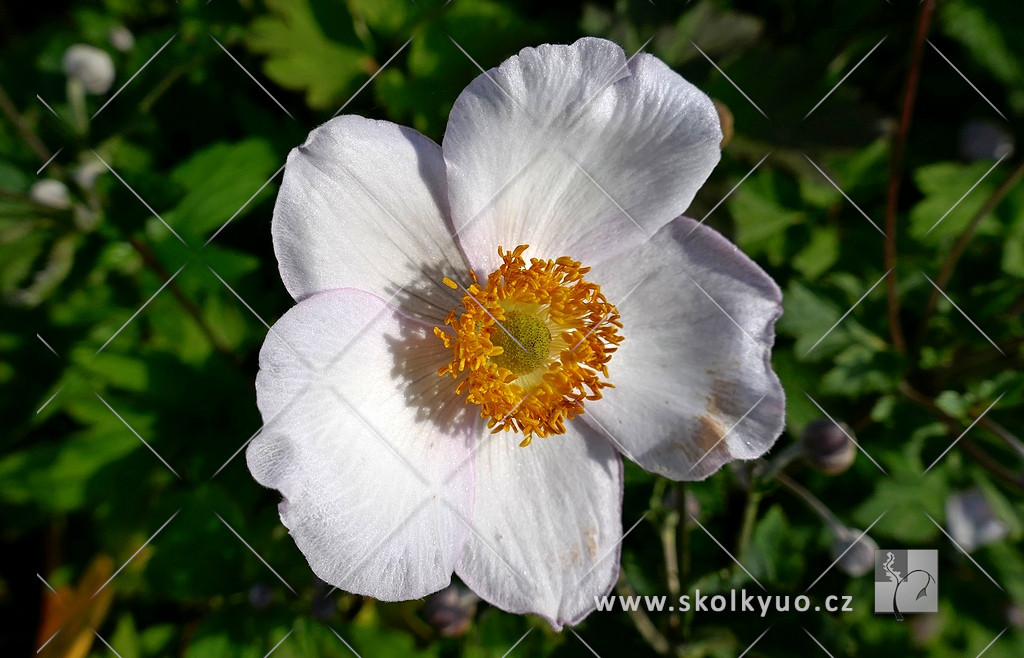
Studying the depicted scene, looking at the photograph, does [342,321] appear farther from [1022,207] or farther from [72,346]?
[1022,207]

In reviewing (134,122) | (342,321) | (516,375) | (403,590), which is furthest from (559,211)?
(134,122)

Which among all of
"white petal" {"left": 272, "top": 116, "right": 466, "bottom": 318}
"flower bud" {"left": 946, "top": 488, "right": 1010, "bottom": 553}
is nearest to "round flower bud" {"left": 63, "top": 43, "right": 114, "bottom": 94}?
"white petal" {"left": 272, "top": 116, "right": 466, "bottom": 318}

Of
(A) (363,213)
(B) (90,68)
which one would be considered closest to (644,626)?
(A) (363,213)

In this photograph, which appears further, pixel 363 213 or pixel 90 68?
pixel 90 68

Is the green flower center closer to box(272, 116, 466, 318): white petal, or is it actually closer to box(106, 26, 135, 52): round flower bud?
box(272, 116, 466, 318): white petal

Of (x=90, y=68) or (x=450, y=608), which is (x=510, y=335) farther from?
(x=90, y=68)

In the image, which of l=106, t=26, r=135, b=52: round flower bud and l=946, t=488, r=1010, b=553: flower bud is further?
l=106, t=26, r=135, b=52: round flower bud

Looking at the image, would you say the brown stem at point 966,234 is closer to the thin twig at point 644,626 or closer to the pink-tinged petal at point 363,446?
the thin twig at point 644,626
